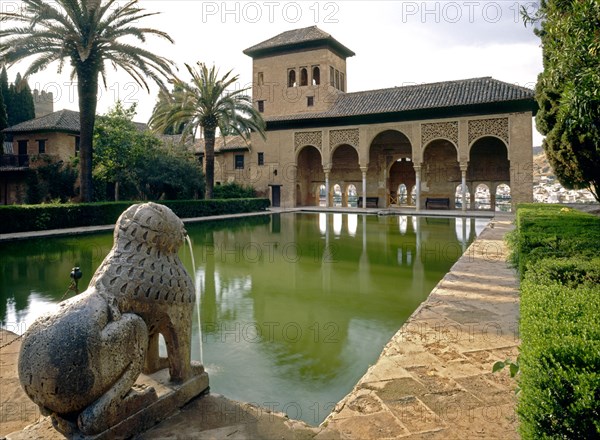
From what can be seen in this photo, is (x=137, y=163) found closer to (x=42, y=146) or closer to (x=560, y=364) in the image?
(x=42, y=146)

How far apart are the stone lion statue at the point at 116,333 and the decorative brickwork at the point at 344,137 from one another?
1066 inches

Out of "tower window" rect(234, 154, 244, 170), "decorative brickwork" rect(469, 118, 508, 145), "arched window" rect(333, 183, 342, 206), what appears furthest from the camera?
"arched window" rect(333, 183, 342, 206)

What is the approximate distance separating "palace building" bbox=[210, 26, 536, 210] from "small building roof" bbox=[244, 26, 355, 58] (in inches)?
3.2

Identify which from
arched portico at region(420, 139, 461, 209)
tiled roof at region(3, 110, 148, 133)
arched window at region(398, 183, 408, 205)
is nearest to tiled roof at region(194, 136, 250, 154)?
tiled roof at region(3, 110, 148, 133)

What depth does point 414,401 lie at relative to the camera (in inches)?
113

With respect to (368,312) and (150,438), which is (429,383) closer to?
(150,438)

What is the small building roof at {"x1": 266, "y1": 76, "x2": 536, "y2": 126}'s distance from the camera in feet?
78.4

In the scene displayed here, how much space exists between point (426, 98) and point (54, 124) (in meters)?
23.3

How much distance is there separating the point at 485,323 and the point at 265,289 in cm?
362

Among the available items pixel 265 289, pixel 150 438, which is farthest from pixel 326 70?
pixel 150 438

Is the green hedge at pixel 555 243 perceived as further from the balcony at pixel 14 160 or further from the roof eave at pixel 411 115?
the balcony at pixel 14 160

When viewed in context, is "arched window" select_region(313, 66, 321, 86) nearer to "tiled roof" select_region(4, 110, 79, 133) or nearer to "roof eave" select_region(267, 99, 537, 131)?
"roof eave" select_region(267, 99, 537, 131)

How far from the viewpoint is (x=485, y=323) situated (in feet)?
14.9

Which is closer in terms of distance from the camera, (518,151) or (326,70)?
(518,151)
